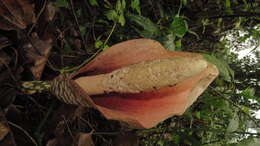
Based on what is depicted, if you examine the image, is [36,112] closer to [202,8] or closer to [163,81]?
[163,81]

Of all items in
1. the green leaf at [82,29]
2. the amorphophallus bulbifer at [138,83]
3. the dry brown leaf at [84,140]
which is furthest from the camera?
the green leaf at [82,29]

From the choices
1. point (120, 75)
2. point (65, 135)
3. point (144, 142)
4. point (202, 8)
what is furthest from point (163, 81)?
point (202, 8)

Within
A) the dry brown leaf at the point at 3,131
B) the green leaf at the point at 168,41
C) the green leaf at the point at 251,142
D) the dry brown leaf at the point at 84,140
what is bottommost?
the green leaf at the point at 251,142

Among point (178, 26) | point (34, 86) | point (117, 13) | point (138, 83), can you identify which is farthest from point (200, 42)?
point (34, 86)

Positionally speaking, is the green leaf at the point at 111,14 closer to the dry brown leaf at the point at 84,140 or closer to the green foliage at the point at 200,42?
the green foliage at the point at 200,42

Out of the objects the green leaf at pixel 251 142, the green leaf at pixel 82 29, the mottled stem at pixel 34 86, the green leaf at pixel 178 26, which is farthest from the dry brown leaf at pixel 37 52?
the green leaf at pixel 251 142
